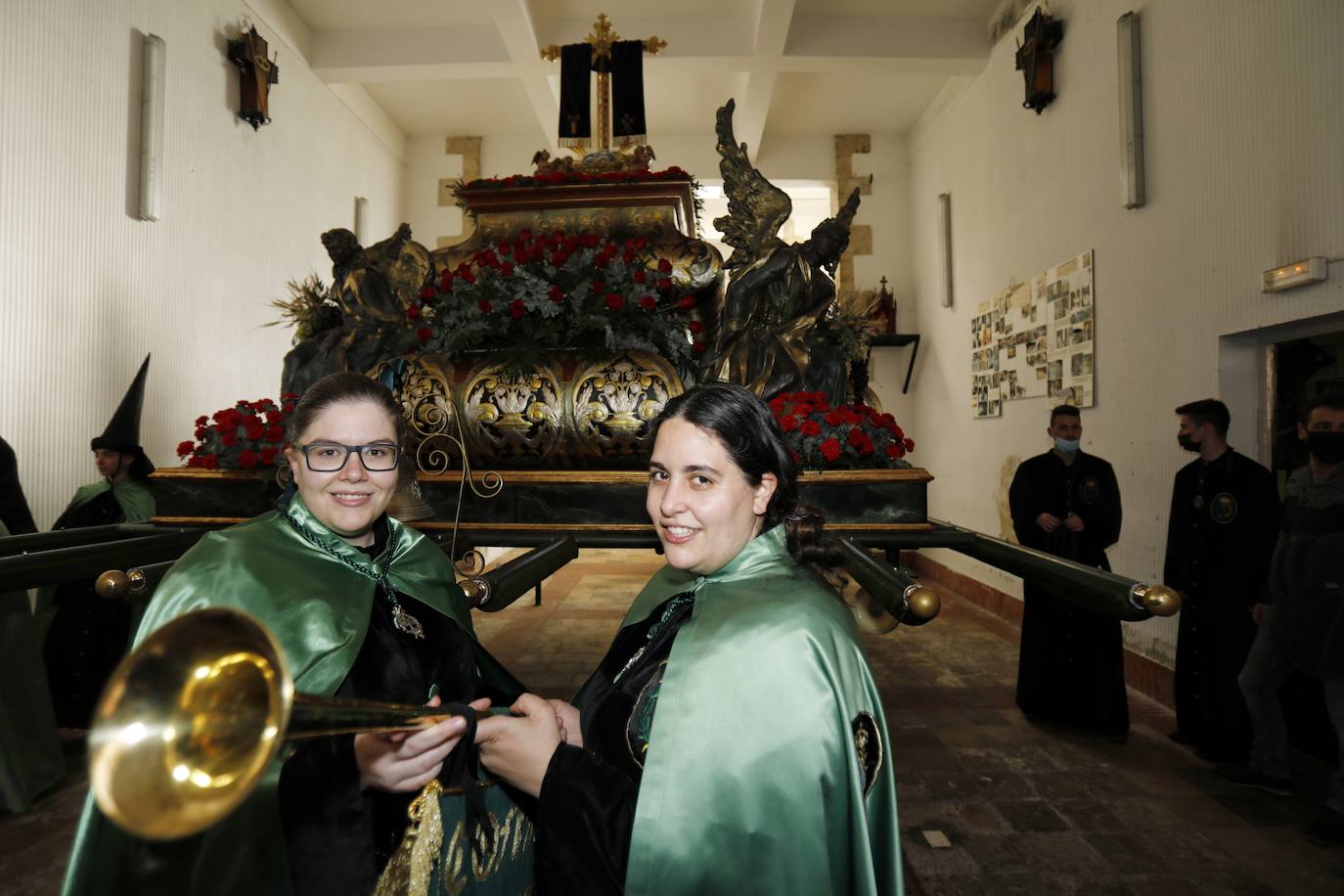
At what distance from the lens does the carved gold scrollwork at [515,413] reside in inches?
97.7

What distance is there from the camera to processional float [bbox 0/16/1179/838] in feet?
2.37

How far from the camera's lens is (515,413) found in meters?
2.48

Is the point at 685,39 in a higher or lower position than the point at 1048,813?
higher

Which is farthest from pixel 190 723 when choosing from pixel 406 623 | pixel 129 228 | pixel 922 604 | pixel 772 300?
pixel 129 228

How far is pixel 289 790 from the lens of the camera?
1.25 m

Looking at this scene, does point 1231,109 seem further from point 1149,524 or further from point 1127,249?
point 1149,524

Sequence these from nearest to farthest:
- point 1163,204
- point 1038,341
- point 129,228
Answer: point 1163,204
point 129,228
point 1038,341

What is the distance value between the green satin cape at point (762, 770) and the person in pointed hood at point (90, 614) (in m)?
4.01

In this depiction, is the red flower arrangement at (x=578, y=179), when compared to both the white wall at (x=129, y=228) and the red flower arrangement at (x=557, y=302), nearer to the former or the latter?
the red flower arrangement at (x=557, y=302)

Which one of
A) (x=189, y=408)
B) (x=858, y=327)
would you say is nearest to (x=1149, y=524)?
(x=858, y=327)

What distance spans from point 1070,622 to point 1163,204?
2.74 metres

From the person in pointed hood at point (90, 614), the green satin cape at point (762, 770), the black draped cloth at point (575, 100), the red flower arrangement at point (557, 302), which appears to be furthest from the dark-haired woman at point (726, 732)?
the black draped cloth at point (575, 100)

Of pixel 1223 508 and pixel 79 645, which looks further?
pixel 79 645

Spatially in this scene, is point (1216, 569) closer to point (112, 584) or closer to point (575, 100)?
point (112, 584)
